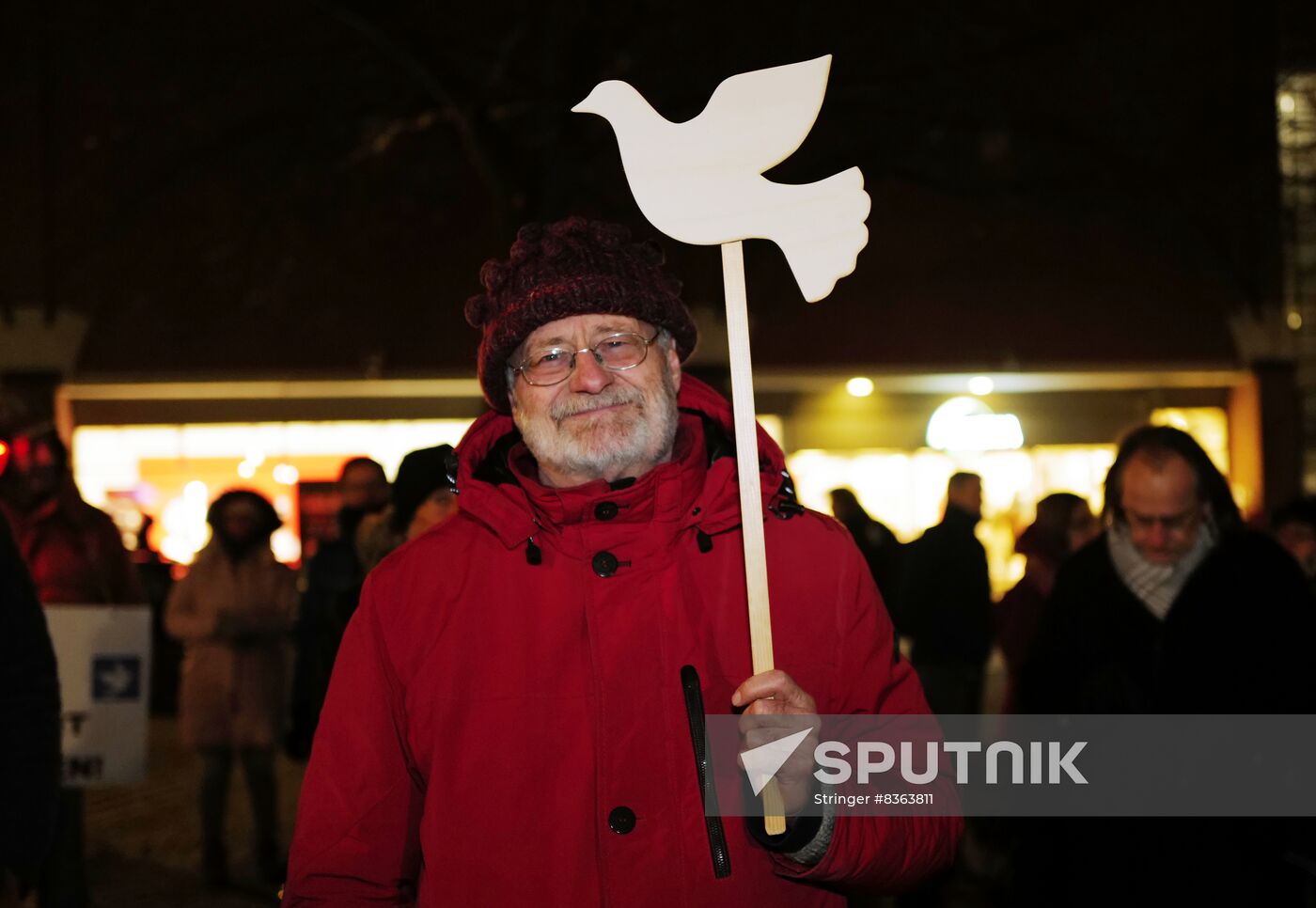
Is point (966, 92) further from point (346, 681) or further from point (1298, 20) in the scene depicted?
point (346, 681)

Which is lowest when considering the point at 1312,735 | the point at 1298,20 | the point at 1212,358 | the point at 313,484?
the point at 1312,735

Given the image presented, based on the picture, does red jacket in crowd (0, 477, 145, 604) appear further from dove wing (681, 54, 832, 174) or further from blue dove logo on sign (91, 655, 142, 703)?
dove wing (681, 54, 832, 174)

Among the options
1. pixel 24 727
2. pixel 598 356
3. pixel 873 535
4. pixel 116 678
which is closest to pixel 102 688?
pixel 116 678

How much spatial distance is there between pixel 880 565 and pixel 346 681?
7212 millimetres

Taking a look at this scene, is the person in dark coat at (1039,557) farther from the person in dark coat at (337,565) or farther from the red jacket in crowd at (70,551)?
the red jacket in crowd at (70,551)

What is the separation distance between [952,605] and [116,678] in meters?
4.31

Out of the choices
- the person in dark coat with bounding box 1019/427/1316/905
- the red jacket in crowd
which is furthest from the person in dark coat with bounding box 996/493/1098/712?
the red jacket in crowd

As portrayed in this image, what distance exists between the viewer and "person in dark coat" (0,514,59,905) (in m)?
2.70

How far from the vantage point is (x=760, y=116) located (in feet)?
7.84

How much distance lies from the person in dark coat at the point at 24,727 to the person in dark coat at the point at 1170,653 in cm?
245

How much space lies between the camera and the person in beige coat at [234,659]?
713 centimetres

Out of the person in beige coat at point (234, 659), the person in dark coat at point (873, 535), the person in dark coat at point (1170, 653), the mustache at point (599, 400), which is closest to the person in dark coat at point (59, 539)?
the person in beige coat at point (234, 659)

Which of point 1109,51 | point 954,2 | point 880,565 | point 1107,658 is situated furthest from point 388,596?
point 1109,51

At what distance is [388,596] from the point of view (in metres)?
2.55
